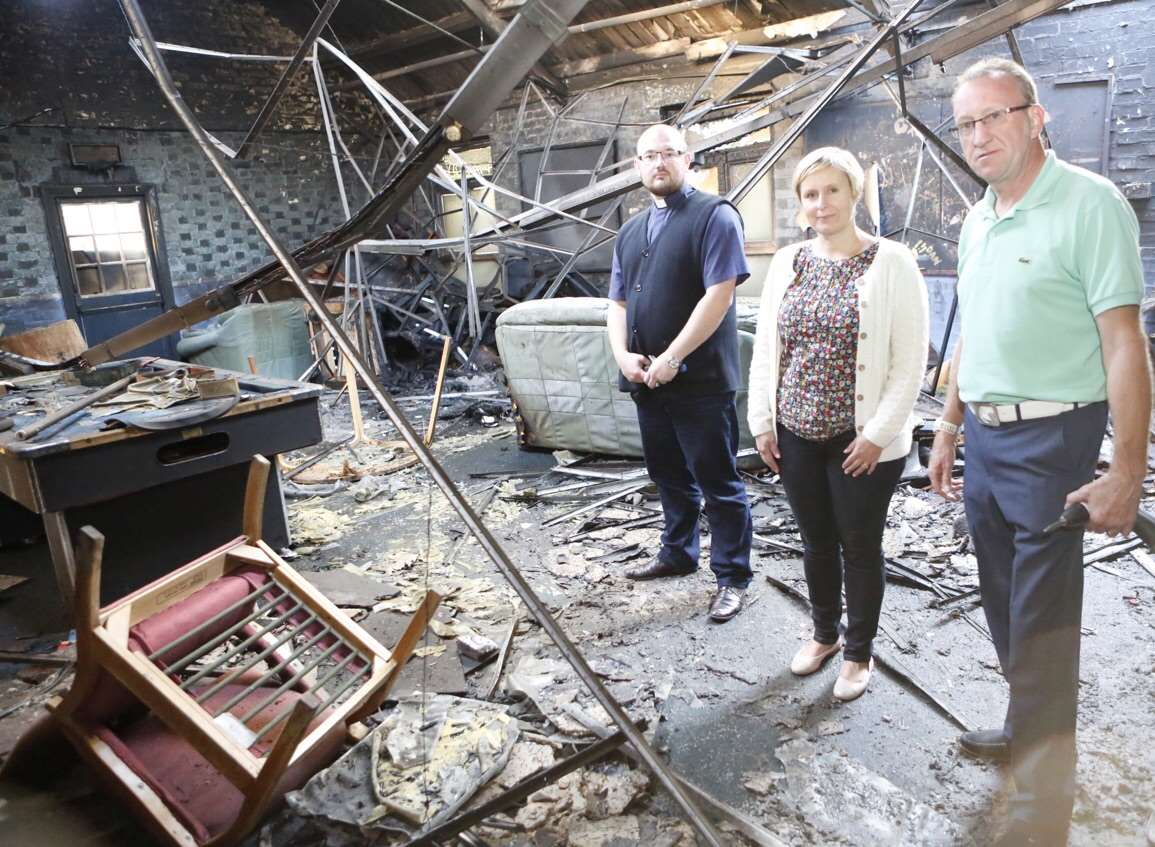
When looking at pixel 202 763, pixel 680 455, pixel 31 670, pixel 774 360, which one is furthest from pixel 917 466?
pixel 31 670

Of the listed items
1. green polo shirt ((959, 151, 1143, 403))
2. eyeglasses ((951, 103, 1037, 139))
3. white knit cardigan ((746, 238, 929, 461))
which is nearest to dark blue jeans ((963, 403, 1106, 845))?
green polo shirt ((959, 151, 1143, 403))

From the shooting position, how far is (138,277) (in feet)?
30.3

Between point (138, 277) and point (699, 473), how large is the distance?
8720 mm

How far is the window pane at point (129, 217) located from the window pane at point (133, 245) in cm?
7

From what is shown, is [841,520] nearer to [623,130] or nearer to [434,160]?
[434,160]

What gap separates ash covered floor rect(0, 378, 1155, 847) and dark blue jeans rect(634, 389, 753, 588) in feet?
0.73

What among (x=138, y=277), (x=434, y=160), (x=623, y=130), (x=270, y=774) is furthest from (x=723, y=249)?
(x=138, y=277)

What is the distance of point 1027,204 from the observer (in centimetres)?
173

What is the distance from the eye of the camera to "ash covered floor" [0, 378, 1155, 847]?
6.85ft

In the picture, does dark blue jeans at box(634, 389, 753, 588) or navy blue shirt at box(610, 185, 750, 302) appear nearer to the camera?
navy blue shirt at box(610, 185, 750, 302)

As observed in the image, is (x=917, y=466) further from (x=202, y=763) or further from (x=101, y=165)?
(x=101, y=165)

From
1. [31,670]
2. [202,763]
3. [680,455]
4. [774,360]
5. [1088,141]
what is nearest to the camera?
[202,763]

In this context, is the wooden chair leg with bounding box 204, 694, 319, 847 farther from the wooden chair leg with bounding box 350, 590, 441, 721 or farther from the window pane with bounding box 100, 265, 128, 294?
the window pane with bounding box 100, 265, 128, 294

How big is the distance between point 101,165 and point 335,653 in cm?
866
